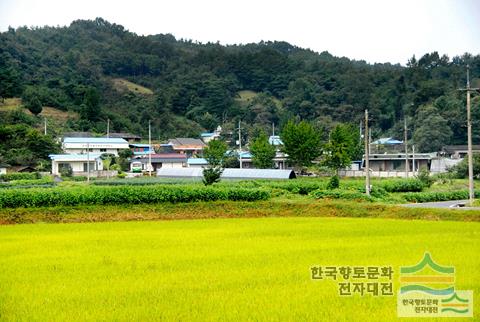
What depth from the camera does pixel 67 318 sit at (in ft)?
29.1

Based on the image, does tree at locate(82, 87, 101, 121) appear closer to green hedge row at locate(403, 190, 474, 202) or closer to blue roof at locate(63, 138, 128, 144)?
blue roof at locate(63, 138, 128, 144)

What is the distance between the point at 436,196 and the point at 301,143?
18820 millimetres

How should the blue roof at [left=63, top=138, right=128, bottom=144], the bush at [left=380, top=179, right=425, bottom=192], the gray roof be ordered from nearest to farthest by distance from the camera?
the bush at [left=380, top=179, right=425, bottom=192] < the gray roof < the blue roof at [left=63, top=138, right=128, bottom=144]

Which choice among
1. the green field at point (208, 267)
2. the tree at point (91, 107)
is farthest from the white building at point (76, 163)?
the green field at point (208, 267)

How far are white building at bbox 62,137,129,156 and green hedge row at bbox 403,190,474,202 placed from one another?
132ft

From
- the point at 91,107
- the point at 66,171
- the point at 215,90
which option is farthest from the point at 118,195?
the point at 215,90

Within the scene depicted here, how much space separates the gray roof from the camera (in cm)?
4566

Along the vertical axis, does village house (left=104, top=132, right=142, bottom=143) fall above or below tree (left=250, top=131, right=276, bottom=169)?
above

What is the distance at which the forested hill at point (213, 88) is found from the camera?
81625 millimetres

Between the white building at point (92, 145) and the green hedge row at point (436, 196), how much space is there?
40245 millimetres

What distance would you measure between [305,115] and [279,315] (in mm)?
91118

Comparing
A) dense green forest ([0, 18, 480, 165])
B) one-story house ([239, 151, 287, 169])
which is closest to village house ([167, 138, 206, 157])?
dense green forest ([0, 18, 480, 165])

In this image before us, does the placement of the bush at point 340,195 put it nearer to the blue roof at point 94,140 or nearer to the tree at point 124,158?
the tree at point 124,158

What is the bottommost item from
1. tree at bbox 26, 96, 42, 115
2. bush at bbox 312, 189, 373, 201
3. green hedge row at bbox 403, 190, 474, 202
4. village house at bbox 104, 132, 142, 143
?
green hedge row at bbox 403, 190, 474, 202
